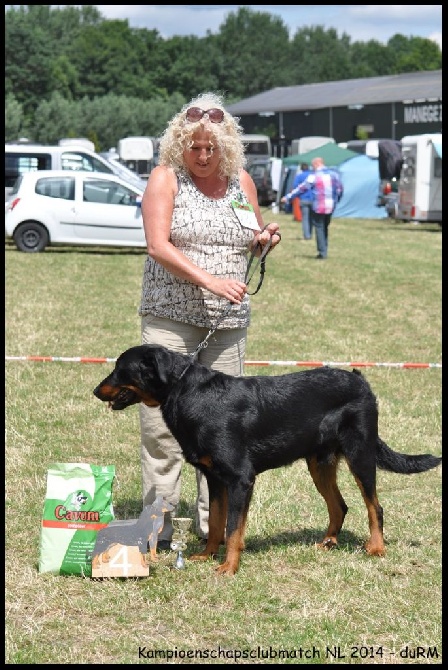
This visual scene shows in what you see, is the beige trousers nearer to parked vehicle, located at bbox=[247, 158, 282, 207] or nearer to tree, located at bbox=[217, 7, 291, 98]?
parked vehicle, located at bbox=[247, 158, 282, 207]

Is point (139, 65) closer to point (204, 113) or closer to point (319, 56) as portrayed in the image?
point (319, 56)

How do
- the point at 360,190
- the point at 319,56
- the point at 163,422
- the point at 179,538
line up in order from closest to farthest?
the point at 179,538, the point at 163,422, the point at 360,190, the point at 319,56

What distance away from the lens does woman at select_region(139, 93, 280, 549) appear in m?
4.56

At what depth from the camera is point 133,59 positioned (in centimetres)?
10700

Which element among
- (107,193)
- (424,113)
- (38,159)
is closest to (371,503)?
(107,193)

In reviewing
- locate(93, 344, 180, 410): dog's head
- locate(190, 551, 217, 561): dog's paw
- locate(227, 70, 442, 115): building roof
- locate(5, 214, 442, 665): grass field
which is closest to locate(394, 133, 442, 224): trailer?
locate(5, 214, 442, 665): grass field

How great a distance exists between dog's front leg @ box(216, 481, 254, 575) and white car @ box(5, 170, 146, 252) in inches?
604

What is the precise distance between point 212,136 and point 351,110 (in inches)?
2426

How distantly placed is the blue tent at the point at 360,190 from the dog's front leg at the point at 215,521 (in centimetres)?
2803

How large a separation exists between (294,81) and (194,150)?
4995 inches

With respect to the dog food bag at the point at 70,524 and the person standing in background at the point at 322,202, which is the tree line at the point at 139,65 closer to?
the person standing in background at the point at 322,202

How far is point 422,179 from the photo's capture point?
27531 millimetres

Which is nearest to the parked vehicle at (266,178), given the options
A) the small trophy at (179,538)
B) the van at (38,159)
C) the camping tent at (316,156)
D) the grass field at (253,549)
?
the camping tent at (316,156)
